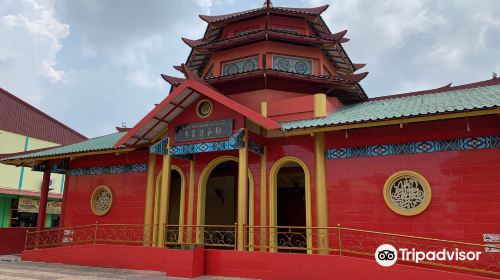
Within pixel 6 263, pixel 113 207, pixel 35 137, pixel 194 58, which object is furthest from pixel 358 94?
pixel 35 137

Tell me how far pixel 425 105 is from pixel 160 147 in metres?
7.59

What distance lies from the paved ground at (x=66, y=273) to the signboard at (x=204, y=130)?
3763 millimetres

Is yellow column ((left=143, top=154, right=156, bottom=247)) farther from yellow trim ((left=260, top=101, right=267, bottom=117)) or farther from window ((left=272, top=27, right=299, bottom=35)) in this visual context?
window ((left=272, top=27, right=299, bottom=35))

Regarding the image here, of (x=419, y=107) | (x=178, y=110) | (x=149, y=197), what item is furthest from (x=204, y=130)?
(x=419, y=107)

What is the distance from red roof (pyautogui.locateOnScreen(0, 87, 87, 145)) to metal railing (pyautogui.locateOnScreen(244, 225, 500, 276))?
21768 mm

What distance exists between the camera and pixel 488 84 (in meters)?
12.0

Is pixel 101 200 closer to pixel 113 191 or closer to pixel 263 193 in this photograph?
pixel 113 191

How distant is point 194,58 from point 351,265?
10879mm

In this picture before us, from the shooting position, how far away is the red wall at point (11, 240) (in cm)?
1639

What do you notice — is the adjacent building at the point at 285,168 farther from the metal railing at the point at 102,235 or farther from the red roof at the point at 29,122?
the red roof at the point at 29,122

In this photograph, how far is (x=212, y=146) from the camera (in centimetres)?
1067

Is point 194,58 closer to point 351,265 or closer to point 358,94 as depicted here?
point 358,94

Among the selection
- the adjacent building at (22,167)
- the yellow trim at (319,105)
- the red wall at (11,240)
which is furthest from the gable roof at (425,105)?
the adjacent building at (22,167)

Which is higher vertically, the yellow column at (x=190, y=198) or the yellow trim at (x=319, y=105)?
the yellow trim at (x=319, y=105)
